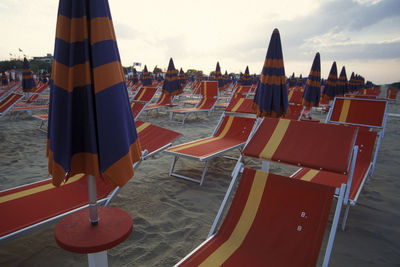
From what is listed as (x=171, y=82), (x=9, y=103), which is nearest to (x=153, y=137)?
(x=9, y=103)

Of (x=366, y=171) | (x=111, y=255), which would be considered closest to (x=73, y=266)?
(x=111, y=255)

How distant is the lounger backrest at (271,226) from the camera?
149 cm

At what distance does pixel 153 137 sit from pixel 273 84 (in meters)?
2.24

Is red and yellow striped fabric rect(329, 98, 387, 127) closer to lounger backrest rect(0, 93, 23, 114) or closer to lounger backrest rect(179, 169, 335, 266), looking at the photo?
lounger backrest rect(179, 169, 335, 266)

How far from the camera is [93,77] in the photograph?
1.14 meters

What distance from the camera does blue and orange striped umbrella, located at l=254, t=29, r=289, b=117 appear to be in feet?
12.8

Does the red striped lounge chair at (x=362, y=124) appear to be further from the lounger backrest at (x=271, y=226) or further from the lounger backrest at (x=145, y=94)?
the lounger backrest at (x=145, y=94)


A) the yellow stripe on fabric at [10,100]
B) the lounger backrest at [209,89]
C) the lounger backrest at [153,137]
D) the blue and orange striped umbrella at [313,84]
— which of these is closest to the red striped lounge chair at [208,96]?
the lounger backrest at [209,89]

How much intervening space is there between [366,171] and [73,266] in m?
3.35

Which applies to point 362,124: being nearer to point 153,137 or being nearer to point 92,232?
point 153,137

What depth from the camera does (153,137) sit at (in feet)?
11.7

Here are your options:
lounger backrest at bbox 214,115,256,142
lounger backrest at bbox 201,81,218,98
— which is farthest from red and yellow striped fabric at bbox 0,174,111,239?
lounger backrest at bbox 201,81,218,98

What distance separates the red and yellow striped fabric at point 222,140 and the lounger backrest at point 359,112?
1.42 m

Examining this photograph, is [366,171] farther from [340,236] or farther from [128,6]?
[128,6]
